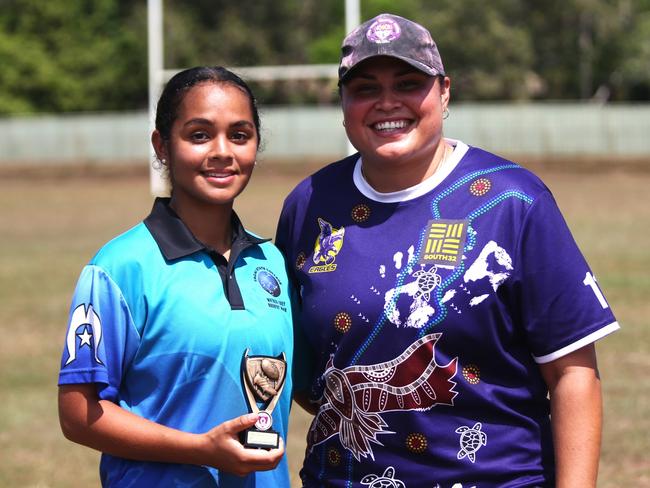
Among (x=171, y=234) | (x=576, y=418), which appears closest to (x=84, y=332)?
(x=171, y=234)

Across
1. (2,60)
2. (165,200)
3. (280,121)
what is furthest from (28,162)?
(165,200)

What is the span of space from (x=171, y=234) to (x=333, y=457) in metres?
0.74

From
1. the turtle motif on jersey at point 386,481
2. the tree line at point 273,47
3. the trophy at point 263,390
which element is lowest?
the turtle motif on jersey at point 386,481

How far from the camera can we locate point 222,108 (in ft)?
9.59

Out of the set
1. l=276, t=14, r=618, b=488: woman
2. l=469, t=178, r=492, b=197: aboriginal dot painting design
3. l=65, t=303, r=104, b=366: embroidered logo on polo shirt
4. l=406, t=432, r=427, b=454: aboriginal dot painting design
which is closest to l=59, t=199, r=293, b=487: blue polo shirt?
l=65, t=303, r=104, b=366: embroidered logo on polo shirt

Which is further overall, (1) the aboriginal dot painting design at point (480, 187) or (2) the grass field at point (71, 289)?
(2) the grass field at point (71, 289)

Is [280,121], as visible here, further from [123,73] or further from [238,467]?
[238,467]

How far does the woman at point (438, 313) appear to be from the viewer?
9.11 ft

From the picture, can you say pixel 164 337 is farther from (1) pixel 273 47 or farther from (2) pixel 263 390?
(1) pixel 273 47

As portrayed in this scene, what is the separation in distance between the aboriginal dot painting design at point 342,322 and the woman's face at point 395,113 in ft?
1.36

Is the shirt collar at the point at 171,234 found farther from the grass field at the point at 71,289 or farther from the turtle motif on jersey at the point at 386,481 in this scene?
the grass field at the point at 71,289

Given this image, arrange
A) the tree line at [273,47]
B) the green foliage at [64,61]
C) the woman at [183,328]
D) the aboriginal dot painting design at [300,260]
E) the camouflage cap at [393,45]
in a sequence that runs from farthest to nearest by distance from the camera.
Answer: the green foliage at [64,61] < the tree line at [273,47] < the aboriginal dot painting design at [300,260] < the camouflage cap at [393,45] < the woman at [183,328]

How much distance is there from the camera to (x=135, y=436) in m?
2.70

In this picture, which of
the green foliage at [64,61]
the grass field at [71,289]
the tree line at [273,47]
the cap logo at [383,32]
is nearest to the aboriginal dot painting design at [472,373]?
the cap logo at [383,32]
